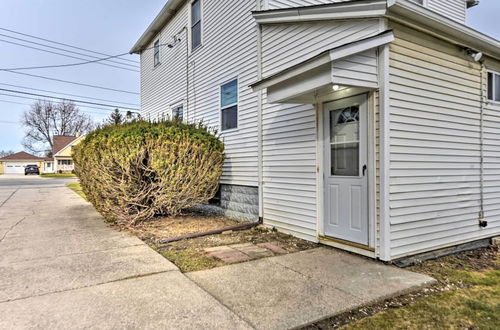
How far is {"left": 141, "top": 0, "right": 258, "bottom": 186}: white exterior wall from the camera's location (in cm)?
679

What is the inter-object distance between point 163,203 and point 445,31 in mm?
5717

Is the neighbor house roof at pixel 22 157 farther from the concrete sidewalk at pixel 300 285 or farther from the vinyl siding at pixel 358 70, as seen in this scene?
the vinyl siding at pixel 358 70

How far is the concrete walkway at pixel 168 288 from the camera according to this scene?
2.60 meters

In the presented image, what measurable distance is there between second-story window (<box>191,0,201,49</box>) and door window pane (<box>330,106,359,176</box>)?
5.96m

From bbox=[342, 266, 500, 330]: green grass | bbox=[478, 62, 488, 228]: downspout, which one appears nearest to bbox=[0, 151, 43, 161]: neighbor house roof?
bbox=[478, 62, 488, 228]: downspout

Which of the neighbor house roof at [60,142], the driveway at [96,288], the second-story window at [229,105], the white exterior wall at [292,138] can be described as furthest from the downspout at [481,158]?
the neighbor house roof at [60,142]

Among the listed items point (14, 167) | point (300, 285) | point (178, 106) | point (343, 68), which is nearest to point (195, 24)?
point (178, 106)

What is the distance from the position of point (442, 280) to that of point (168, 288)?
3161mm

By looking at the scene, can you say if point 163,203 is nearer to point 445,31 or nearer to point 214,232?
point 214,232

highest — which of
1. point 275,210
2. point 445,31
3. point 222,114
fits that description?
point 445,31

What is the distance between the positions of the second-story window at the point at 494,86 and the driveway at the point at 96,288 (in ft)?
19.2

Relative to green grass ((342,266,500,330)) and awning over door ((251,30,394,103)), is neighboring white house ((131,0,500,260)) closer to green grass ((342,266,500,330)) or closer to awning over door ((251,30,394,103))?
awning over door ((251,30,394,103))

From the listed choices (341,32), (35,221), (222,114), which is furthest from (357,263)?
(35,221)

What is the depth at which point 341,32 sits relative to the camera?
15.4 ft
